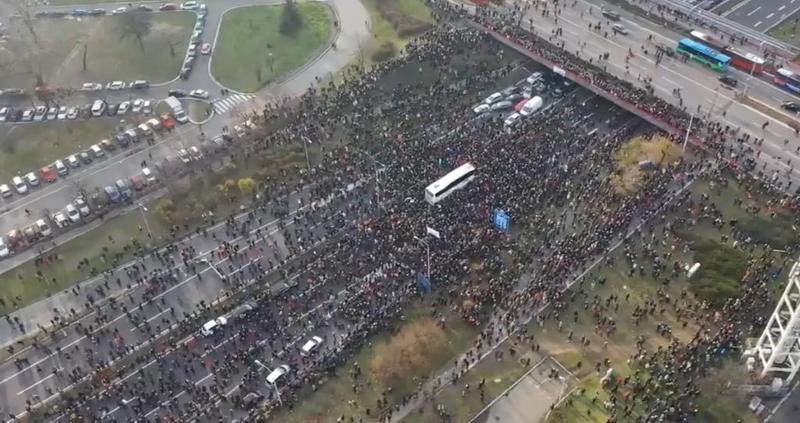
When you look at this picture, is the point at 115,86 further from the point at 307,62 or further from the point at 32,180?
the point at 307,62

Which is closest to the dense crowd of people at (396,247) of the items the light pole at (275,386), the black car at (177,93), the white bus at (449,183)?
the light pole at (275,386)

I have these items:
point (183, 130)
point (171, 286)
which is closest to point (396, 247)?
point (171, 286)

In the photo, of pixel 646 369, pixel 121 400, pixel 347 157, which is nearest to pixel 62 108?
pixel 347 157

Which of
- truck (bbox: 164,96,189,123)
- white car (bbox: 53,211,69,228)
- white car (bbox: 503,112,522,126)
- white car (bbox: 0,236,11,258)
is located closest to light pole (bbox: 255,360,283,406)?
white car (bbox: 53,211,69,228)

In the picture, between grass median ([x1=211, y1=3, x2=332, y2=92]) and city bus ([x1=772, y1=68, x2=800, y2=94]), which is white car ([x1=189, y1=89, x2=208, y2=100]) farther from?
city bus ([x1=772, y1=68, x2=800, y2=94])

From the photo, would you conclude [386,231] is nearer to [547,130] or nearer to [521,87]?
[547,130]

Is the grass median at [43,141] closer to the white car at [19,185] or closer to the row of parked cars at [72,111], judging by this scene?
the row of parked cars at [72,111]
